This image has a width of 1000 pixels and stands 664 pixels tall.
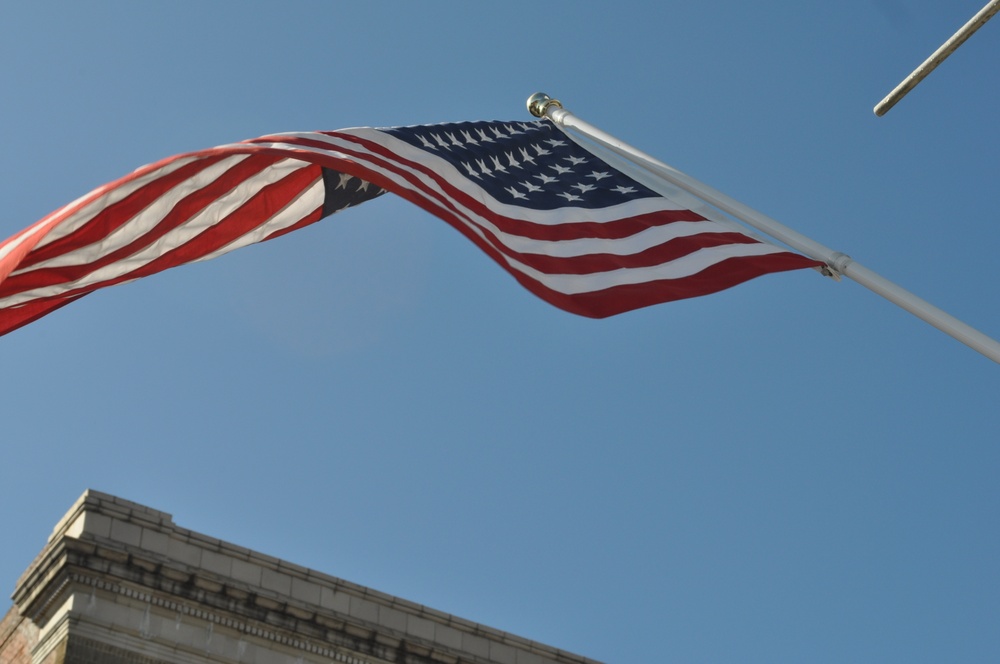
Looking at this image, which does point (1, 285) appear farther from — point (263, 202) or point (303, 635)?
point (303, 635)

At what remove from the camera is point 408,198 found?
12836mm

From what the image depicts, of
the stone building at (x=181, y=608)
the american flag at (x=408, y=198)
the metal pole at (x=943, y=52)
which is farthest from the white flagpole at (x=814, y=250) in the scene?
the stone building at (x=181, y=608)

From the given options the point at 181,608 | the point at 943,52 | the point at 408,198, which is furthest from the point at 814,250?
the point at 181,608

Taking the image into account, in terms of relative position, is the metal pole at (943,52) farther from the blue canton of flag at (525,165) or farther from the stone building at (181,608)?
the stone building at (181,608)

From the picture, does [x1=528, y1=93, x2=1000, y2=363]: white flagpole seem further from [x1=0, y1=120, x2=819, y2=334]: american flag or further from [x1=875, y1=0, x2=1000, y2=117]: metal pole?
[x1=875, y1=0, x2=1000, y2=117]: metal pole

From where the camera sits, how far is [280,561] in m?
21.9

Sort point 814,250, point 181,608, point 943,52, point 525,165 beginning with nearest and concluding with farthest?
point 943,52, point 814,250, point 525,165, point 181,608

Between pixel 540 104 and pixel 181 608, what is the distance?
30.7 feet

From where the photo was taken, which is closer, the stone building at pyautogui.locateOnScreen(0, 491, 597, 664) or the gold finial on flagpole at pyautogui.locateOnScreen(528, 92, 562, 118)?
the gold finial on flagpole at pyautogui.locateOnScreen(528, 92, 562, 118)

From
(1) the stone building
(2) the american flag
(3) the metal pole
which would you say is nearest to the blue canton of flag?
(2) the american flag

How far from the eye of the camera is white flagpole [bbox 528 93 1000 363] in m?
11.5

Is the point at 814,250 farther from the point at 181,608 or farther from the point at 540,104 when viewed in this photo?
the point at 181,608

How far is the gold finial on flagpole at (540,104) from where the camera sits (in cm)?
1694

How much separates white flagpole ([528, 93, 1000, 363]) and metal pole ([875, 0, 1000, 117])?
1.57 meters
